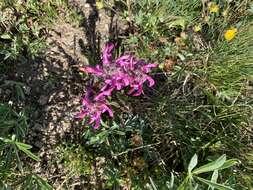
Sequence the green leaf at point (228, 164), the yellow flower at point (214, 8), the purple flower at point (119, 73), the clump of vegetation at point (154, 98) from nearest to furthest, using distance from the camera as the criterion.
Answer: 1. the green leaf at point (228, 164)
2. the purple flower at point (119, 73)
3. the clump of vegetation at point (154, 98)
4. the yellow flower at point (214, 8)

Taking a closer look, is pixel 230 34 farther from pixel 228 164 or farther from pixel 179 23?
pixel 228 164

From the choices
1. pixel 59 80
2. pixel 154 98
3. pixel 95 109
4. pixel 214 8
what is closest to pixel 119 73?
pixel 95 109

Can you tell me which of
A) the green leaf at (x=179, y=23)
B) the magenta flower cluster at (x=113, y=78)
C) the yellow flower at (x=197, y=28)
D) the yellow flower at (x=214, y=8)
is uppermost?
the yellow flower at (x=214, y=8)

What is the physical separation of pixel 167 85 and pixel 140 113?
20cm

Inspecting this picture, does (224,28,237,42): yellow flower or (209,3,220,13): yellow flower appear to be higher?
(209,3,220,13): yellow flower

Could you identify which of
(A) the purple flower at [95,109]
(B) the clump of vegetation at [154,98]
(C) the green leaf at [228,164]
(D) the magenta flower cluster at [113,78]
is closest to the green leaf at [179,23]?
(B) the clump of vegetation at [154,98]

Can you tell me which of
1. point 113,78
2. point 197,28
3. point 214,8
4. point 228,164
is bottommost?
point 228,164

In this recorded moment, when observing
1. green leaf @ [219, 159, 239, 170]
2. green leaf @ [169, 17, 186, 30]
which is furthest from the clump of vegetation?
green leaf @ [219, 159, 239, 170]

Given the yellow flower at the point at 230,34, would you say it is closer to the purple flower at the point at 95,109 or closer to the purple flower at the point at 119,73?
the purple flower at the point at 119,73

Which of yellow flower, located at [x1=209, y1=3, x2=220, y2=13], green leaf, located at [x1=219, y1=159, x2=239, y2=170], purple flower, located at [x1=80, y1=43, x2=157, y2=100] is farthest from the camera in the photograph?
yellow flower, located at [x1=209, y1=3, x2=220, y2=13]

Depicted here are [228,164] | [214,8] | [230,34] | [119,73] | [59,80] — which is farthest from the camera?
[59,80]

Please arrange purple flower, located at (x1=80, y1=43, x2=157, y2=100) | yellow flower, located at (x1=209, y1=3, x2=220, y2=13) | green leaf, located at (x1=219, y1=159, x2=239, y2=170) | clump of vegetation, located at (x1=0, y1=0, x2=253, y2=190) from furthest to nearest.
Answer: yellow flower, located at (x1=209, y1=3, x2=220, y2=13) < clump of vegetation, located at (x1=0, y1=0, x2=253, y2=190) < purple flower, located at (x1=80, y1=43, x2=157, y2=100) < green leaf, located at (x1=219, y1=159, x2=239, y2=170)

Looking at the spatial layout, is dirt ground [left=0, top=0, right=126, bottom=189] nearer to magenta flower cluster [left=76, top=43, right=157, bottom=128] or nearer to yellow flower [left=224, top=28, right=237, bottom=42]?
magenta flower cluster [left=76, top=43, right=157, bottom=128]

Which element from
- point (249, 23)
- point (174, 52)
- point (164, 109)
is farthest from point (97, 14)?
point (249, 23)
